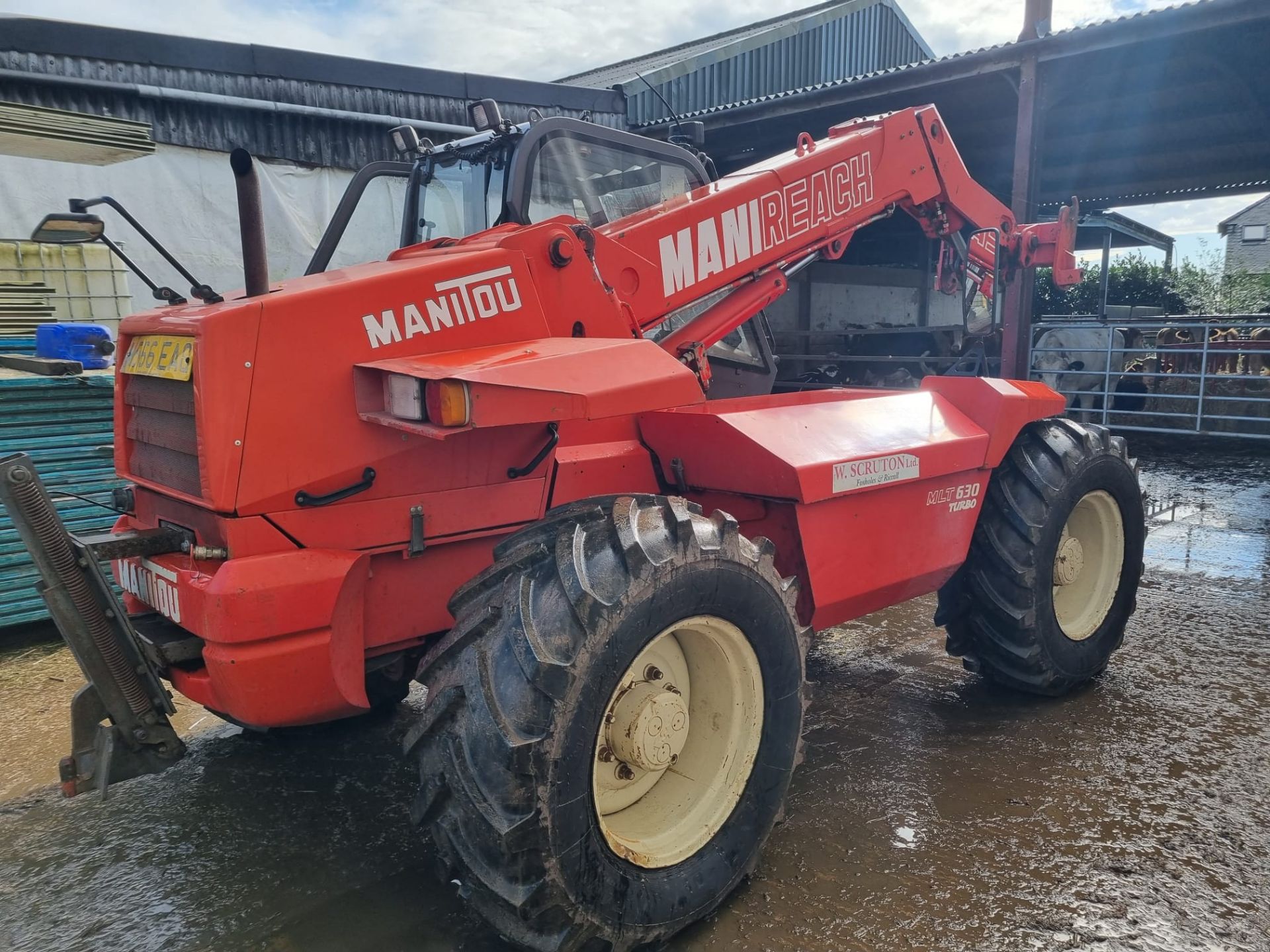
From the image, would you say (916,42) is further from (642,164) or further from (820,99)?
(642,164)

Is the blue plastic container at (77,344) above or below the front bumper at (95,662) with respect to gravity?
above

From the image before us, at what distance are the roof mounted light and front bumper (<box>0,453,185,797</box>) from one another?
1.98 meters

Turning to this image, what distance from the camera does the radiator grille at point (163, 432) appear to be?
2.52 metres

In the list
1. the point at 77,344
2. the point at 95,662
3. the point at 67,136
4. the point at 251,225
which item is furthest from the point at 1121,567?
the point at 67,136

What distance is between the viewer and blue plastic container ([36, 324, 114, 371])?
207 inches

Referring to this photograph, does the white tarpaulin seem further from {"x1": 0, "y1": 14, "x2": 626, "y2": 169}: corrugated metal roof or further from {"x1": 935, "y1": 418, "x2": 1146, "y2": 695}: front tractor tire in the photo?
{"x1": 935, "y1": 418, "x2": 1146, "y2": 695}: front tractor tire

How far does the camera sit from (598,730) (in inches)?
85.5

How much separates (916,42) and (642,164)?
81.4ft

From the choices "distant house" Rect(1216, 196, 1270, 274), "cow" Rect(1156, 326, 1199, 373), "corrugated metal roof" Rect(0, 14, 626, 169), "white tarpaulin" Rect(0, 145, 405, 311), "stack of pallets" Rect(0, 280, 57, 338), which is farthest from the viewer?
"distant house" Rect(1216, 196, 1270, 274)

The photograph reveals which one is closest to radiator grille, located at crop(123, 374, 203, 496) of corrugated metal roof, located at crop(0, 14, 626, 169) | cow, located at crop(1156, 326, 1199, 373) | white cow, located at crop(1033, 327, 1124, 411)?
corrugated metal roof, located at crop(0, 14, 626, 169)

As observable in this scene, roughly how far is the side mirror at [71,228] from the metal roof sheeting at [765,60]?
38.1 feet

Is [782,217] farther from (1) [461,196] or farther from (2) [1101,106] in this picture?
(2) [1101,106]

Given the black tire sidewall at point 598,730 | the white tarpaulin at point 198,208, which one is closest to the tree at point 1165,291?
the white tarpaulin at point 198,208

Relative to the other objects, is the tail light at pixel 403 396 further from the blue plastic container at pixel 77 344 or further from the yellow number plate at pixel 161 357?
the blue plastic container at pixel 77 344
